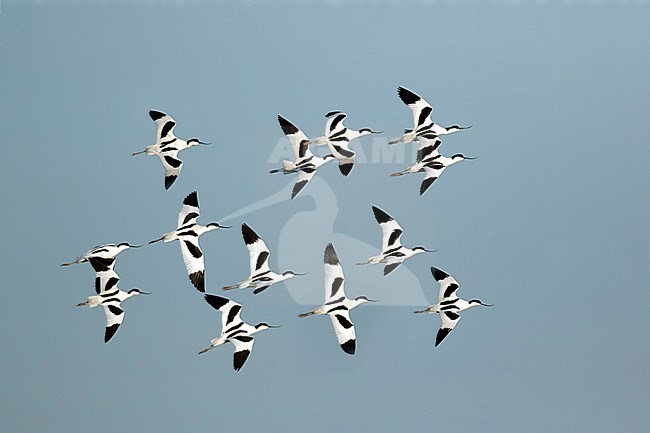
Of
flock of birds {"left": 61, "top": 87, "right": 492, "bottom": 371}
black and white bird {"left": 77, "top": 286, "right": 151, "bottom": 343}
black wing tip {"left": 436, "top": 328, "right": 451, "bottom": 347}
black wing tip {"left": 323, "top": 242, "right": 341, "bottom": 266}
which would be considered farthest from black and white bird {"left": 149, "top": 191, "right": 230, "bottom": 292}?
black wing tip {"left": 436, "top": 328, "right": 451, "bottom": 347}

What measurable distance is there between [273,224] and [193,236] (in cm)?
29

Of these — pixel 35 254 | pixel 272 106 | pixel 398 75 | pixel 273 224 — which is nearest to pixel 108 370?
pixel 35 254

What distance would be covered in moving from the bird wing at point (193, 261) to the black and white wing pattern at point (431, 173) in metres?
0.82

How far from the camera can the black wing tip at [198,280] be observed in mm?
3762

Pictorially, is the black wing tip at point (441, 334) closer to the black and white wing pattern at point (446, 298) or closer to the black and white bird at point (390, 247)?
the black and white wing pattern at point (446, 298)

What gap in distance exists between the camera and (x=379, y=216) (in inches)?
149

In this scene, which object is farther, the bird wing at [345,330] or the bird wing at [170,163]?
the bird wing at [170,163]

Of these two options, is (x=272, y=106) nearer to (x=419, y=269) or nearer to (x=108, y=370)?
(x=419, y=269)

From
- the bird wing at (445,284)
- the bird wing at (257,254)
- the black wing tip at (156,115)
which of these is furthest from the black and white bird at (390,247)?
the black wing tip at (156,115)

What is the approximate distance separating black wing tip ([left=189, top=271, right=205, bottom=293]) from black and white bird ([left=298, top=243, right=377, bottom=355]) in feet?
1.23

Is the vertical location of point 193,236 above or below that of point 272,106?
below

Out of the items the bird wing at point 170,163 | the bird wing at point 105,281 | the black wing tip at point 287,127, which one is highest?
the black wing tip at point 287,127

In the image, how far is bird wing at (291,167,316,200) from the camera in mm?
3812

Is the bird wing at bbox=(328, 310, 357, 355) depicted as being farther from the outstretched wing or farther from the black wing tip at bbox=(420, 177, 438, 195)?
the black wing tip at bbox=(420, 177, 438, 195)
